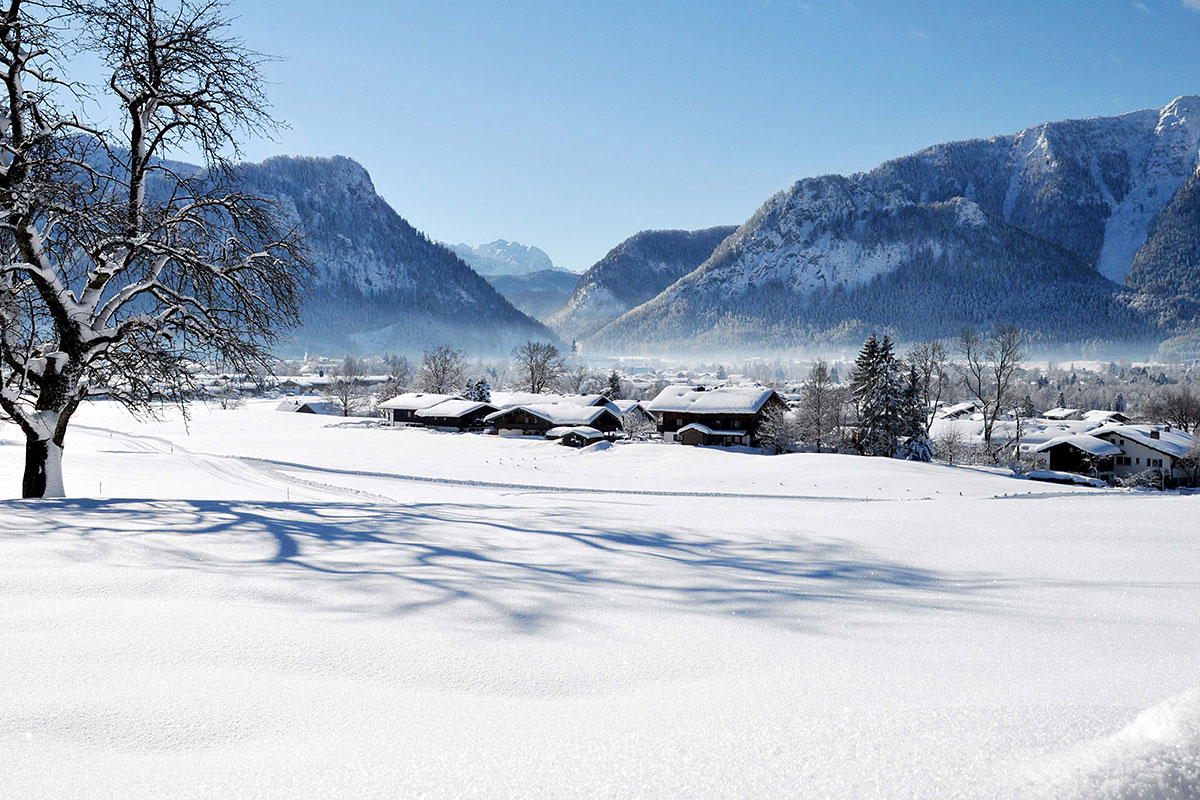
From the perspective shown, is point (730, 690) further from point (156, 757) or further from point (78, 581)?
point (78, 581)

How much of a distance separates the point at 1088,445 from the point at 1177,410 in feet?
155

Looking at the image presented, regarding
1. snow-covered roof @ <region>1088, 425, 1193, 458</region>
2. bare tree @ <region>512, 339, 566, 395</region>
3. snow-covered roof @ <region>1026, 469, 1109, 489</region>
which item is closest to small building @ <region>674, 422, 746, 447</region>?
snow-covered roof @ <region>1026, 469, 1109, 489</region>

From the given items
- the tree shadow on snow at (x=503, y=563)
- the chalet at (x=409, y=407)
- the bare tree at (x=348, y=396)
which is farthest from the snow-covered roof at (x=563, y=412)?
the tree shadow on snow at (x=503, y=563)

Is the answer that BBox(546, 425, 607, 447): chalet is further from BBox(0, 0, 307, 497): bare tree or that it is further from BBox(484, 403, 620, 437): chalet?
BBox(0, 0, 307, 497): bare tree

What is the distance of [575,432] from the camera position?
5756cm

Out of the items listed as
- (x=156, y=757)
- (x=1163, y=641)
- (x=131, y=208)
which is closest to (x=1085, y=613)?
(x=1163, y=641)

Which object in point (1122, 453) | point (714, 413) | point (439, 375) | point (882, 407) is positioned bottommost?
point (1122, 453)

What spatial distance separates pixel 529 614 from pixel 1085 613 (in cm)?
410

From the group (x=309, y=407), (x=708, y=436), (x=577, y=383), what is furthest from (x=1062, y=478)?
(x=309, y=407)

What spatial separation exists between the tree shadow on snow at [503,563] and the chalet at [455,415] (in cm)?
6231

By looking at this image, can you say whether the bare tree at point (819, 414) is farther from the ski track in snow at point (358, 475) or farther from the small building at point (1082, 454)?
the ski track in snow at point (358, 475)

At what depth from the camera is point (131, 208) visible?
9.88 m

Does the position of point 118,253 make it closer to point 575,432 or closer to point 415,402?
point 575,432

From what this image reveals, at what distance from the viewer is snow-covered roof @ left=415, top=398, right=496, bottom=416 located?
230ft
